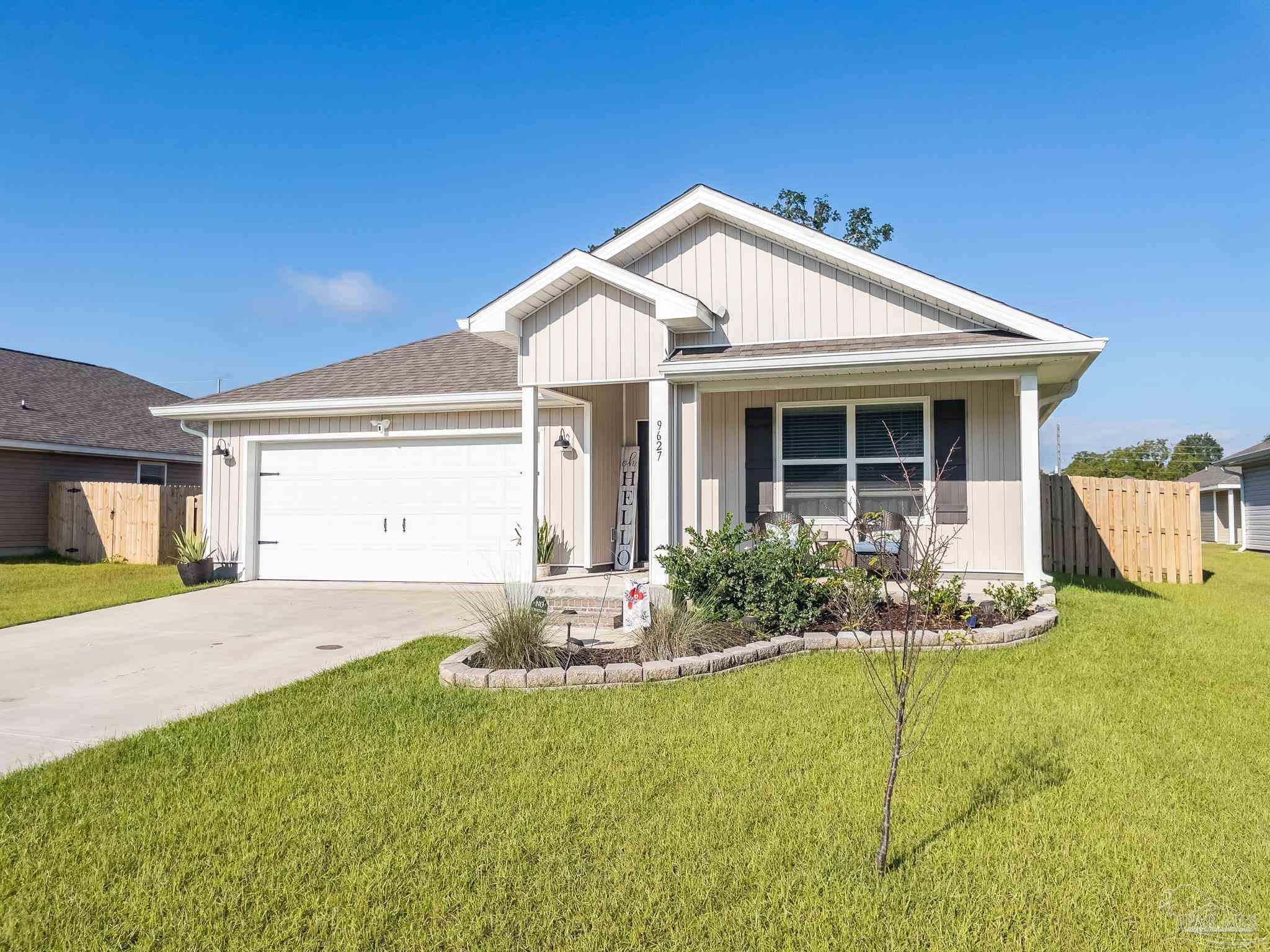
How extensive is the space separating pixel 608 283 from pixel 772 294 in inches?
86.9

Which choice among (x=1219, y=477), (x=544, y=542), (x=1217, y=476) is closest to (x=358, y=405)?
(x=544, y=542)

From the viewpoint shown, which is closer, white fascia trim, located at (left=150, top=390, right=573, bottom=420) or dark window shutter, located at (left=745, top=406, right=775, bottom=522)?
dark window shutter, located at (left=745, top=406, right=775, bottom=522)

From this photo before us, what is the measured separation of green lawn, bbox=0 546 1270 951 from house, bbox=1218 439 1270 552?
2076 centimetres

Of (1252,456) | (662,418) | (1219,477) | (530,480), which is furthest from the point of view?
(1219,477)

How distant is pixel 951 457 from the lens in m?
9.36

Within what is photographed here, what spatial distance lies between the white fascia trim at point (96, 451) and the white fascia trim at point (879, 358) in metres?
15.1

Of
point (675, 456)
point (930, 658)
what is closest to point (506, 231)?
point (675, 456)

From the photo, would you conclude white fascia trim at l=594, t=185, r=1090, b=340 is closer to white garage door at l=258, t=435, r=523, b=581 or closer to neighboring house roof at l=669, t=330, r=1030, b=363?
neighboring house roof at l=669, t=330, r=1030, b=363

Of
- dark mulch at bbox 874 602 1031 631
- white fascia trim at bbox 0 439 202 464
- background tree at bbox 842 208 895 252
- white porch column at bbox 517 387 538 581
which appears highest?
background tree at bbox 842 208 895 252

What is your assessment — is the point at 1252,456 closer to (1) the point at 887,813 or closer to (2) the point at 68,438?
(1) the point at 887,813

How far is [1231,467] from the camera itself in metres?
23.5

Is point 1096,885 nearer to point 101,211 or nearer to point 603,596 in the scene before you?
point 603,596

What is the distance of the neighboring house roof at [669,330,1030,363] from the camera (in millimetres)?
8477

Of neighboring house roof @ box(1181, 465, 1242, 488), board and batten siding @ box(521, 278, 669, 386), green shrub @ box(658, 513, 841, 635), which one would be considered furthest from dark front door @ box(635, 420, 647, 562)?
neighboring house roof @ box(1181, 465, 1242, 488)
